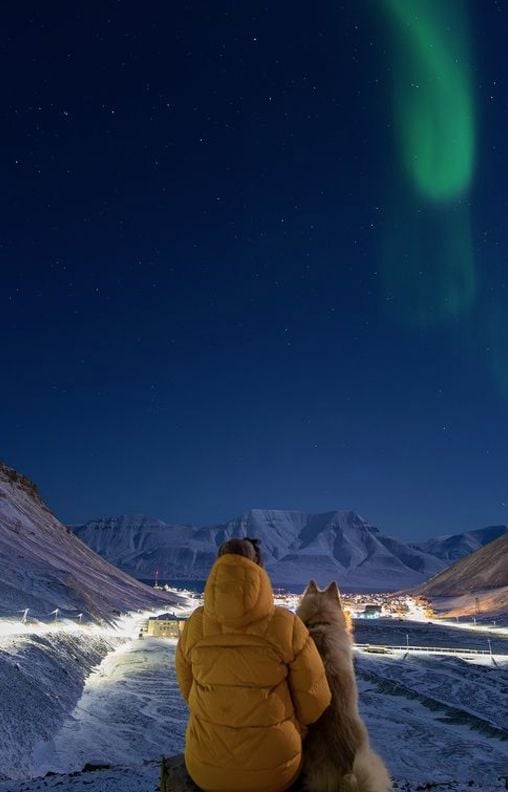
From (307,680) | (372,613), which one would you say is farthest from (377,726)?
(372,613)

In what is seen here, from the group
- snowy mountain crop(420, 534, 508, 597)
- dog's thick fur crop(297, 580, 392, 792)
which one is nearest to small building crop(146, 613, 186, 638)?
dog's thick fur crop(297, 580, 392, 792)

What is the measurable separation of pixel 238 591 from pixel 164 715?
26002 mm

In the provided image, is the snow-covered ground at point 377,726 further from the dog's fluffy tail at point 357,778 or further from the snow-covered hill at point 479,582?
the snow-covered hill at point 479,582

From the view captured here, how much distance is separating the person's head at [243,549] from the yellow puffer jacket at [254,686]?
89 mm

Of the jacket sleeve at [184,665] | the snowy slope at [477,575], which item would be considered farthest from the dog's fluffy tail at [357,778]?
the snowy slope at [477,575]

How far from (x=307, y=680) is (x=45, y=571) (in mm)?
61389

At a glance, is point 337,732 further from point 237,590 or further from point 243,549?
point 243,549

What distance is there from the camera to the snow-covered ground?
12.7 metres

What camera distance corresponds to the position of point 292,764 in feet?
11.9

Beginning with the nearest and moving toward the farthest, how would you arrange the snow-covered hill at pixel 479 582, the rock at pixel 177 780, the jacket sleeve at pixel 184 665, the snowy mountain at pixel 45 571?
the rock at pixel 177 780
the jacket sleeve at pixel 184 665
the snowy mountain at pixel 45 571
the snow-covered hill at pixel 479 582

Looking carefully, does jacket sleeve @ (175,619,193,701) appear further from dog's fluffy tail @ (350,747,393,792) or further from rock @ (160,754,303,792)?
dog's fluffy tail @ (350,747,393,792)

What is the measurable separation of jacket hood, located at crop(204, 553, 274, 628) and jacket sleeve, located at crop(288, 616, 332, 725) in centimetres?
31

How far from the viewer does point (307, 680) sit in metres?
3.55

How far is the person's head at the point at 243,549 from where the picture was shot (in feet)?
12.1
